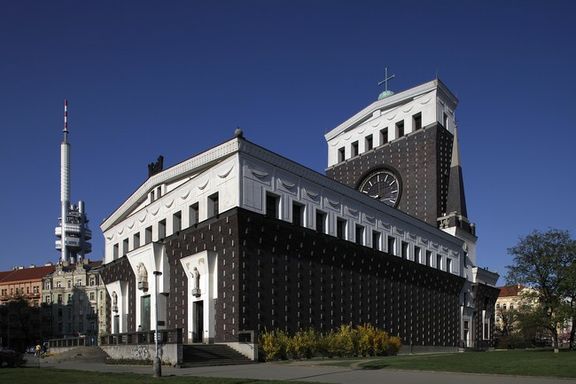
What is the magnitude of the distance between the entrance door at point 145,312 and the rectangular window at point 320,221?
16701mm

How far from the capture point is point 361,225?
2206 inches

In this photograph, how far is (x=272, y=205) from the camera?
152 feet

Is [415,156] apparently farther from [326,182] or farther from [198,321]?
[198,321]

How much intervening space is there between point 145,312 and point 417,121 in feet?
137

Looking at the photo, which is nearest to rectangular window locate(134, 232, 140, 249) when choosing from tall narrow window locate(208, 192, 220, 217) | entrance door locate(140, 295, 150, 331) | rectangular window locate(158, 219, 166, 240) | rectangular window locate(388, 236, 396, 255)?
rectangular window locate(158, 219, 166, 240)

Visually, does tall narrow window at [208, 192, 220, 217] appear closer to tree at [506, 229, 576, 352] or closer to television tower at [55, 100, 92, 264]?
tree at [506, 229, 576, 352]

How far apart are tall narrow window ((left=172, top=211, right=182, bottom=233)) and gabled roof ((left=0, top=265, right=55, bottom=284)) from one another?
94.2m

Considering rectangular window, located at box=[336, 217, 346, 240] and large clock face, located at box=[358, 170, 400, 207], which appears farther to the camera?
large clock face, located at box=[358, 170, 400, 207]

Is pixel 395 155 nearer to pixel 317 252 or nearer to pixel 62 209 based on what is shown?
pixel 317 252

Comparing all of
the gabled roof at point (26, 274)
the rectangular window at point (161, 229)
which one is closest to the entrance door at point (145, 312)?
the rectangular window at point (161, 229)

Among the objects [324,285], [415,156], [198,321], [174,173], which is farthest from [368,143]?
[198,321]

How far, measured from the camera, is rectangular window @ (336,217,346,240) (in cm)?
5303

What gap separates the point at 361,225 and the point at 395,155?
24.2 metres

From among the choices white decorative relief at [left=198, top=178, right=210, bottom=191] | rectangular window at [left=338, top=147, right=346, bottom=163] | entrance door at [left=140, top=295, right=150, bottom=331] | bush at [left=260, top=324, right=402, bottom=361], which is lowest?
bush at [left=260, top=324, right=402, bottom=361]
